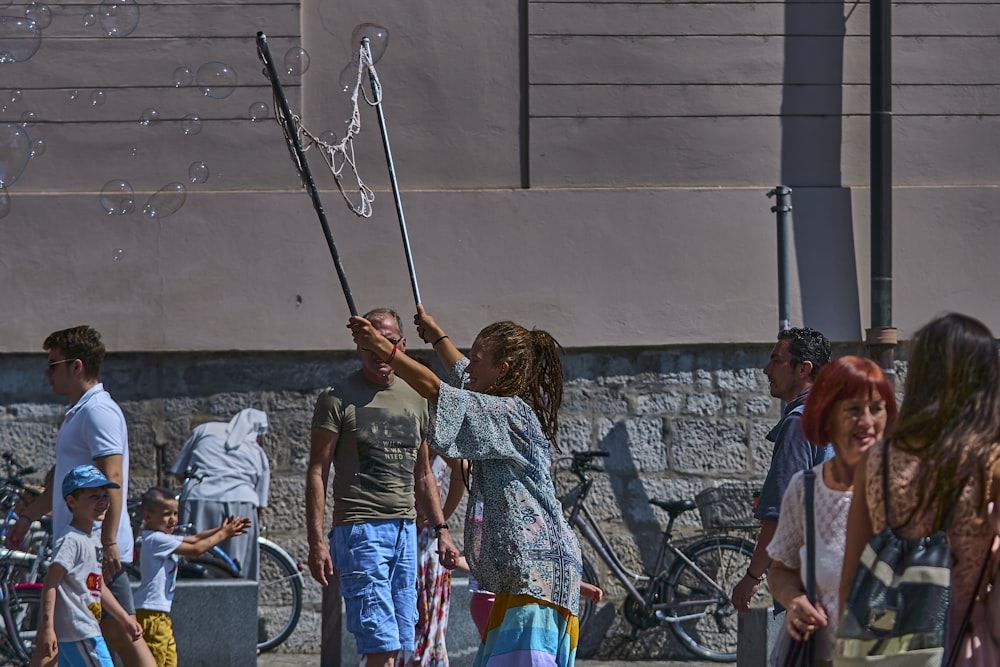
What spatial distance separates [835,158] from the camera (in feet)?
28.8

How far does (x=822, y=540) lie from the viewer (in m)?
3.22

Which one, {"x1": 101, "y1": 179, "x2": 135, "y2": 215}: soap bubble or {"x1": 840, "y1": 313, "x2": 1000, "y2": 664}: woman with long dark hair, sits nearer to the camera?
{"x1": 840, "y1": 313, "x2": 1000, "y2": 664}: woman with long dark hair

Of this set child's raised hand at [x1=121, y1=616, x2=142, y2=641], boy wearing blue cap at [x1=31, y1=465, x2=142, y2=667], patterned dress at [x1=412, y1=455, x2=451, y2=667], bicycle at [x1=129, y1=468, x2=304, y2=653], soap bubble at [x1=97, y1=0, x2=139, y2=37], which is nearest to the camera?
boy wearing blue cap at [x1=31, y1=465, x2=142, y2=667]

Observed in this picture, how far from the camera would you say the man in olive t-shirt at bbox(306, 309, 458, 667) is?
19.1 ft

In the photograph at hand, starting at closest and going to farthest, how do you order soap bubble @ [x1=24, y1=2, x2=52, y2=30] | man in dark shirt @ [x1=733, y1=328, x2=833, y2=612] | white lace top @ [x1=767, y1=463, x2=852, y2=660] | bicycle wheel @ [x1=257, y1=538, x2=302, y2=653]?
white lace top @ [x1=767, y1=463, x2=852, y2=660], man in dark shirt @ [x1=733, y1=328, x2=833, y2=612], soap bubble @ [x1=24, y1=2, x2=52, y2=30], bicycle wheel @ [x1=257, y1=538, x2=302, y2=653]

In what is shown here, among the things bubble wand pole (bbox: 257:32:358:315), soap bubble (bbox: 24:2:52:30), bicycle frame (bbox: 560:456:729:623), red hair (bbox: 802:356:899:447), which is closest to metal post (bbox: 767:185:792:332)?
bicycle frame (bbox: 560:456:729:623)

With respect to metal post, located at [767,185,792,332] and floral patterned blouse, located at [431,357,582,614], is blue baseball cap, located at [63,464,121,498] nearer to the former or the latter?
floral patterned blouse, located at [431,357,582,614]

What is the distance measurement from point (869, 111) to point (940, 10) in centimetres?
77

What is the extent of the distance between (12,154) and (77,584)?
236cm

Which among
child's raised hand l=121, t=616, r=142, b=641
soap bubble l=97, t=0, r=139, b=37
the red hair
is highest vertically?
soap bubble l=97, t=0, r=139, b=37

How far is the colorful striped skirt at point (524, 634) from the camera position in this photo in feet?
14.2

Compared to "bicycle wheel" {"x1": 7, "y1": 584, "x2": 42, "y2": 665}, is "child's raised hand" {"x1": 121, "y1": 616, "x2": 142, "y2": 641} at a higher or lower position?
higher

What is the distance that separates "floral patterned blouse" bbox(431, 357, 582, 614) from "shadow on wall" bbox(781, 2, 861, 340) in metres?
4.61

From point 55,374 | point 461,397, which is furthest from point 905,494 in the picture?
point 55,374
